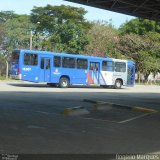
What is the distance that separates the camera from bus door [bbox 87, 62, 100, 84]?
133 ft

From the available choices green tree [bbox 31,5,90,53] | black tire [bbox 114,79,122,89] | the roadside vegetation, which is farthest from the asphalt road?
green tree [bbox 31,5,90,53]

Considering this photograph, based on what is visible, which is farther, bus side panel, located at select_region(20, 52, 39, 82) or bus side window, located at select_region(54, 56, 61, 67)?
bus side window, located at select_region(54, 56, 61, 67)

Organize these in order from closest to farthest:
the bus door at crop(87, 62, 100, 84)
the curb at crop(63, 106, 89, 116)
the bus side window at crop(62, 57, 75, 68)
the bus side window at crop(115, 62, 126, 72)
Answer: the curb at crop(63, 106, 89, 116), the bus side window at crop(62, 57, 75, 68), the bus door at crop(87, 62, 100, 84), the bus side window at crop(115, 62, 126, 72)

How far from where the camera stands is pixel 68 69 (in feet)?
127

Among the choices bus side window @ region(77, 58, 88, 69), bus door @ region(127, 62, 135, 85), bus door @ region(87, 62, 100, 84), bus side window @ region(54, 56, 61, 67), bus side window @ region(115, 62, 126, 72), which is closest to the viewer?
bus side window @ region(54, 56, 61, 67)

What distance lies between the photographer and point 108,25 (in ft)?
242

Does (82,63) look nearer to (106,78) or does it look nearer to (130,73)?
(106,78)

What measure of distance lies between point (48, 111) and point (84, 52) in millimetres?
46751

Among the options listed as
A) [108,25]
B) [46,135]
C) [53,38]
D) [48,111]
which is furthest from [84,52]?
[46,135]

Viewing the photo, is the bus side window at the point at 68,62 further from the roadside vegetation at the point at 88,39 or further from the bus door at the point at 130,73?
the roadside vegetation at the point at 88,39

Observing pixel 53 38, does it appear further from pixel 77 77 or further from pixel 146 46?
pixel 77 77

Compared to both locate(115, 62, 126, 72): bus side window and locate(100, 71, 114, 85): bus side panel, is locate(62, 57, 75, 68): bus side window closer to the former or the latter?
locate(100, 71, 114, 85): bus side panel

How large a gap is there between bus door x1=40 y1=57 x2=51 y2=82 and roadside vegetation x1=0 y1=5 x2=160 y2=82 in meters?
22.5

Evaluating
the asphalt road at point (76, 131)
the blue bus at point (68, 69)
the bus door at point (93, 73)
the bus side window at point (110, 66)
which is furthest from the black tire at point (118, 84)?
the asphalt road at point (76, 131)
